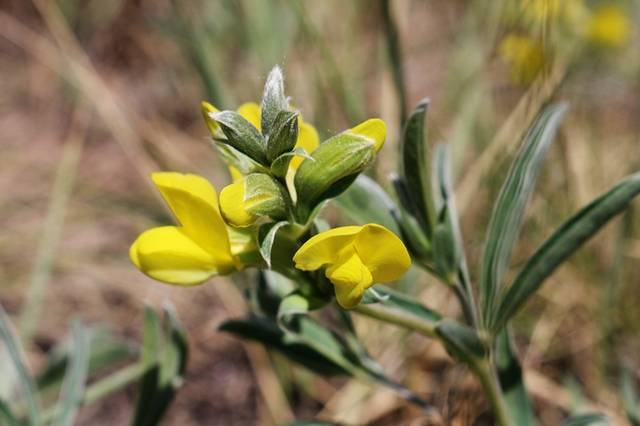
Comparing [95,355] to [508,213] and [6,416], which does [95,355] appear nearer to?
[6,416]

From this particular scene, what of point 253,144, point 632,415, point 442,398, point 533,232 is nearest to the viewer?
point 253,144

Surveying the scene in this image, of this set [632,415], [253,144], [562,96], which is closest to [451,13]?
[562,96]

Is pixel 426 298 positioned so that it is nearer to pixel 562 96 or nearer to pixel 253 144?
pixel 562 96

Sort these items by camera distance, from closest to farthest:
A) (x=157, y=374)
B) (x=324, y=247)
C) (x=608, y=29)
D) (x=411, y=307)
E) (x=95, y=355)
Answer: (x=324, y=247)
(x=411, y=307)
(x=157, y=374)
(x=95, y=355)
(x=608, y=29)

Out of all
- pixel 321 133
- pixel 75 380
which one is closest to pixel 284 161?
→ pixel 75 380

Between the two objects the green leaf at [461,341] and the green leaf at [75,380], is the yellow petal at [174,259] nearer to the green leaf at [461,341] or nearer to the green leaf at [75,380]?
the green leaf at [461,341]

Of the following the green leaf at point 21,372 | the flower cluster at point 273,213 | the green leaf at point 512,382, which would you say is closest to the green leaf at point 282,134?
the flower cluster at point 273,213

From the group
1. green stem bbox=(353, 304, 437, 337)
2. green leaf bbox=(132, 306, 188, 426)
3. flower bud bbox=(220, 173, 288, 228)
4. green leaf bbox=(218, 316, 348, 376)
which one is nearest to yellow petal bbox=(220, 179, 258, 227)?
flower bud bbox=(220, 173, 288, 228)
